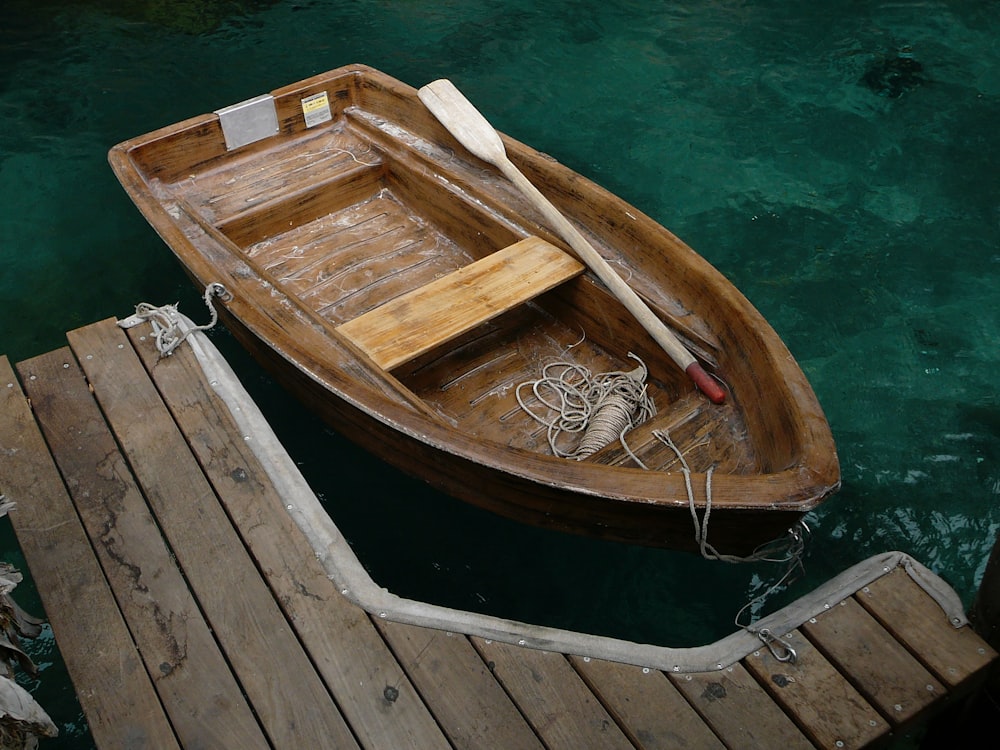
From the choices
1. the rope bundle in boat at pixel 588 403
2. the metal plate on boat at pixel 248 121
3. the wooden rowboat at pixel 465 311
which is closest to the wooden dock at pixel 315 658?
the wooden rowboat at pixel 465 311

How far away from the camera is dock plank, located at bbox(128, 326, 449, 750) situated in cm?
246

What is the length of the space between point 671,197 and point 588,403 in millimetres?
2692

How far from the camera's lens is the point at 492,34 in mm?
7188

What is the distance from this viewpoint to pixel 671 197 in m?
5.73

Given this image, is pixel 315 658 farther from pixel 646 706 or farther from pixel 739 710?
pixel 739 710

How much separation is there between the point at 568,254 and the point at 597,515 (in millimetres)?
1406

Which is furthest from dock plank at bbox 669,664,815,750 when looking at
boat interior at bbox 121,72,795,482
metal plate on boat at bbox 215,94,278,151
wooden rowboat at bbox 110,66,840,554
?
metal plate on boat at bbox 215,94,278,151

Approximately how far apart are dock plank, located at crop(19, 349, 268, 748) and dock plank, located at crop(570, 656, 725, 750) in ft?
3.26

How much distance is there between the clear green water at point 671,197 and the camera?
3.73m

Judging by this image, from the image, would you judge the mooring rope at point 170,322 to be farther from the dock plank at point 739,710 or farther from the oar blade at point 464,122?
the dock plank at point 739,710

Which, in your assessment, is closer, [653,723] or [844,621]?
[653,723]

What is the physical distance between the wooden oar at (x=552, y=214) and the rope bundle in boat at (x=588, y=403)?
0.26m

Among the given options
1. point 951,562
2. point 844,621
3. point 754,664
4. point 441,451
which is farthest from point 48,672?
point 951,562

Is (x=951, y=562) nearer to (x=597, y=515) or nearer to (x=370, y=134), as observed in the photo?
(x=597, y=515)
